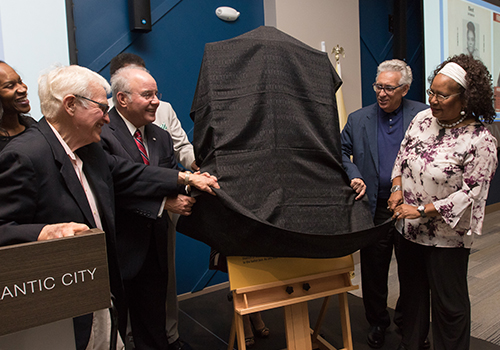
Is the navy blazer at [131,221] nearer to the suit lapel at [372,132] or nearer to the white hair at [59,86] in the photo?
the white hair at [59,86]

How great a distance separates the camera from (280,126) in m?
1.55

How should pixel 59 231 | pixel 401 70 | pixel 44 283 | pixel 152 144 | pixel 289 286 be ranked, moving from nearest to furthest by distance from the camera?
pixel 44 283 < pixel 59 231 < pixel 289 286 < pixel 152 144 < pixel 401 70

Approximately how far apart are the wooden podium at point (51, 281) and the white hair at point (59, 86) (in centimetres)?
62

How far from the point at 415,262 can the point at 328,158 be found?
79cm

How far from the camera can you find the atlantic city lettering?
793mm

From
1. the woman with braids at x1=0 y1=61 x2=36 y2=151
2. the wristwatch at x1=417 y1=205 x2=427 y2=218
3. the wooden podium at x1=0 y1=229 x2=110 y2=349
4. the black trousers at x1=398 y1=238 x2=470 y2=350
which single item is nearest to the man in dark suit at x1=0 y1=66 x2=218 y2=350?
the wooden podium at x1=0 y1=229 x2=110 y2=349

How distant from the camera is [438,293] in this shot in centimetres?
176

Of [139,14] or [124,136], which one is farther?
[139,14]

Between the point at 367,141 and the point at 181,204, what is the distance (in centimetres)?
132

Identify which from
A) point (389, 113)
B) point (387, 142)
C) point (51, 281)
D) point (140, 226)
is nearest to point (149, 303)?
point (140, 226)

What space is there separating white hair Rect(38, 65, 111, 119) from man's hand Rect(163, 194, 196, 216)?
549 millimetres

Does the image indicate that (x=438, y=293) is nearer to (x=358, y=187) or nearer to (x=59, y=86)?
(x=358, y=187)

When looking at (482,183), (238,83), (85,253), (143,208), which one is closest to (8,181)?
(85,253)

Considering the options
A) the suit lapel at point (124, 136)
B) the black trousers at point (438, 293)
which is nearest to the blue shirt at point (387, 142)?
the black trousers at point (438, 293)
